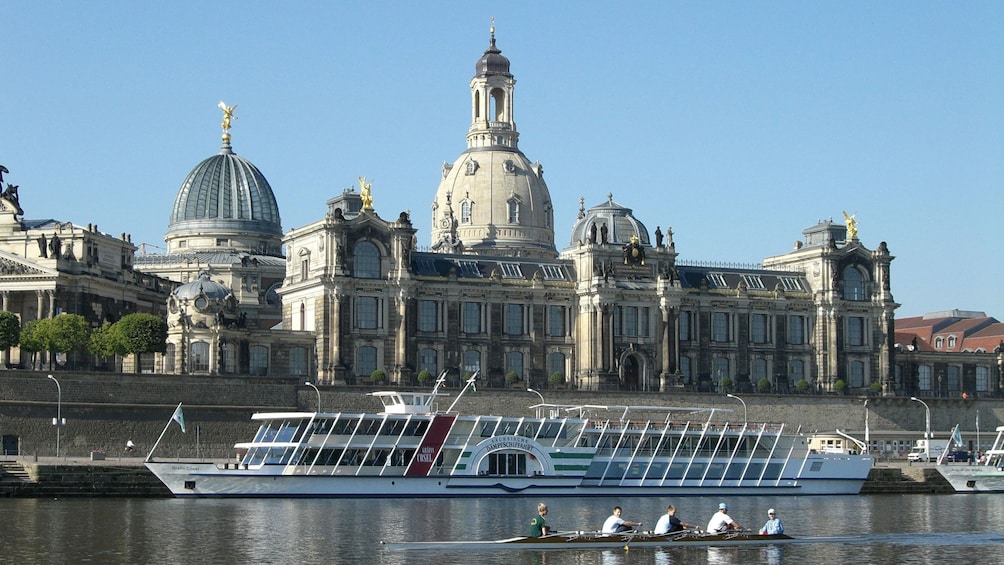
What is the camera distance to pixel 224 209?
170 metres

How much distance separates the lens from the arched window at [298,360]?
13062 centimetres

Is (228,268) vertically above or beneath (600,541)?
above

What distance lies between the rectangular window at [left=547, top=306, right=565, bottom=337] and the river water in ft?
124

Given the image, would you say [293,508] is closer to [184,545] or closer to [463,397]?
[184,545]

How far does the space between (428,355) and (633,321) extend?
16251 mm

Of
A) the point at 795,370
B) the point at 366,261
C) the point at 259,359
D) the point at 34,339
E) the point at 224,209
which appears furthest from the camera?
the point at 224,209

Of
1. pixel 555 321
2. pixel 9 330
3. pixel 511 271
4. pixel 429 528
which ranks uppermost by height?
pixel 511 271

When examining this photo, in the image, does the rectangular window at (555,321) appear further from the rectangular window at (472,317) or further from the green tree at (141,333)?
the green tree at (141,333)

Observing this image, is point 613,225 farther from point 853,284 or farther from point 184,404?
point 184,404

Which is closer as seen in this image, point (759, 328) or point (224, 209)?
point (759, 328)

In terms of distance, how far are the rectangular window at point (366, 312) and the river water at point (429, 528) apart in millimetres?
35814

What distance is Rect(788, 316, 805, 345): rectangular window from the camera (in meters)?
146

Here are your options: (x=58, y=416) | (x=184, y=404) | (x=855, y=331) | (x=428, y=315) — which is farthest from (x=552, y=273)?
(x=58, y=416)

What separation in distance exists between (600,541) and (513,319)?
6910 cm
